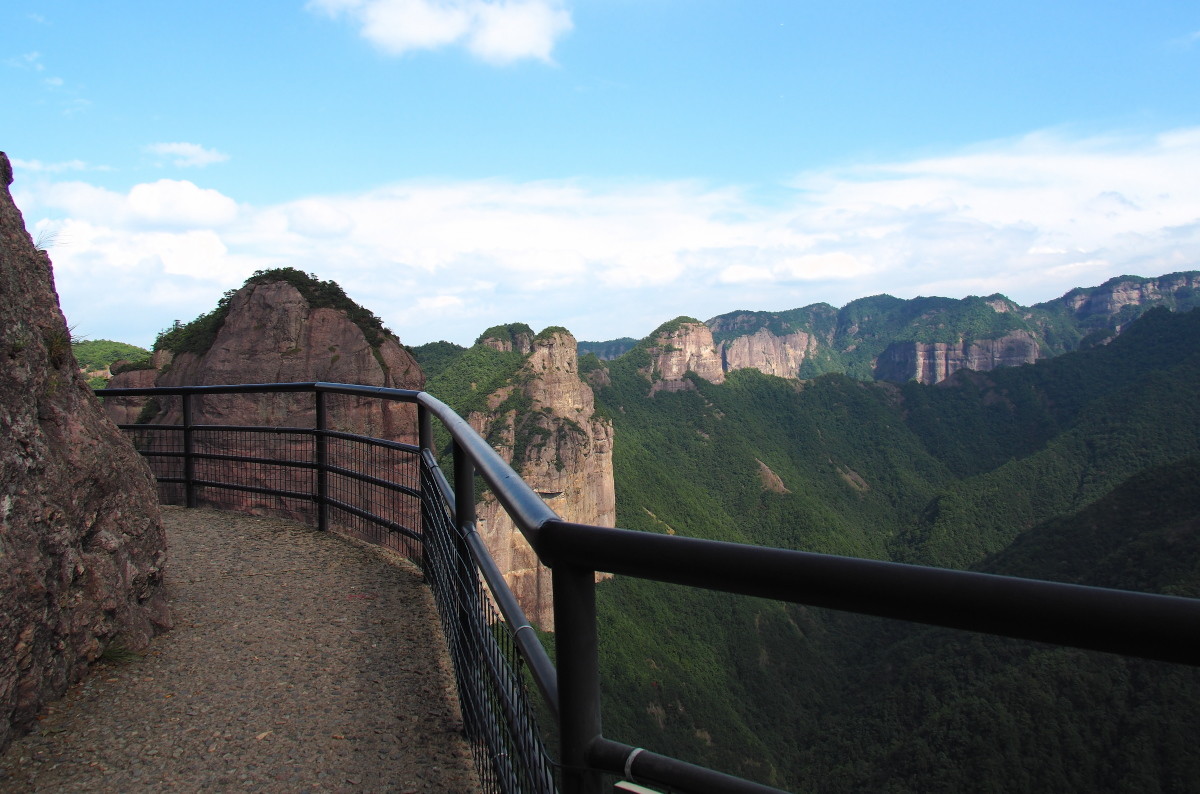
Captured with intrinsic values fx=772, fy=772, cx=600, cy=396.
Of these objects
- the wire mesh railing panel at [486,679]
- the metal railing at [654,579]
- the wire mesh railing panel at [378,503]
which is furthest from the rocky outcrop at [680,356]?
the metal railing at [654,579]

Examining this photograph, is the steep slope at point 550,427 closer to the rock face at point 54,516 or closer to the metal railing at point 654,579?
the rock face at point 54,516

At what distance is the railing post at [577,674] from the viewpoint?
4.43 ft

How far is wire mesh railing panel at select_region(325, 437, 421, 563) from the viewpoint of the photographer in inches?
197

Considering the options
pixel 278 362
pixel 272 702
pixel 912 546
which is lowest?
pixel 912 546

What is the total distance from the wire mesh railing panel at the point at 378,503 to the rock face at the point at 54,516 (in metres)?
1.31

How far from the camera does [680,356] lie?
134 m

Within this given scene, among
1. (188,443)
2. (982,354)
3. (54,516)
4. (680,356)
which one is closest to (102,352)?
(188,443)

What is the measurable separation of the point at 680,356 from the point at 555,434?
78215mm

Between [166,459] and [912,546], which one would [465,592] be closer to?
[166,459]

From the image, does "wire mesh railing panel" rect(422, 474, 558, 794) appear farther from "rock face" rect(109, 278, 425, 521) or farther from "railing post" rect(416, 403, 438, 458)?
"rock face" rect(109, 278, 425, 521)

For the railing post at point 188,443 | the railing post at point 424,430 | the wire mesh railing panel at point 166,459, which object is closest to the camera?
the railing post at point 424,430

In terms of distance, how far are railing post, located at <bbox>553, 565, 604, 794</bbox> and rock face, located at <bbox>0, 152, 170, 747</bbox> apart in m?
2.74

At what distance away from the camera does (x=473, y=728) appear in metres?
2.95

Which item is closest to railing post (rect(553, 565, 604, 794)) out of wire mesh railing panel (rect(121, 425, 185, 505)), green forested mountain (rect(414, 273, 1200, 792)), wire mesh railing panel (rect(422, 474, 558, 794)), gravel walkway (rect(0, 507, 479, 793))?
wire mesh railing panel (rect(422, 474, 558, 794))
